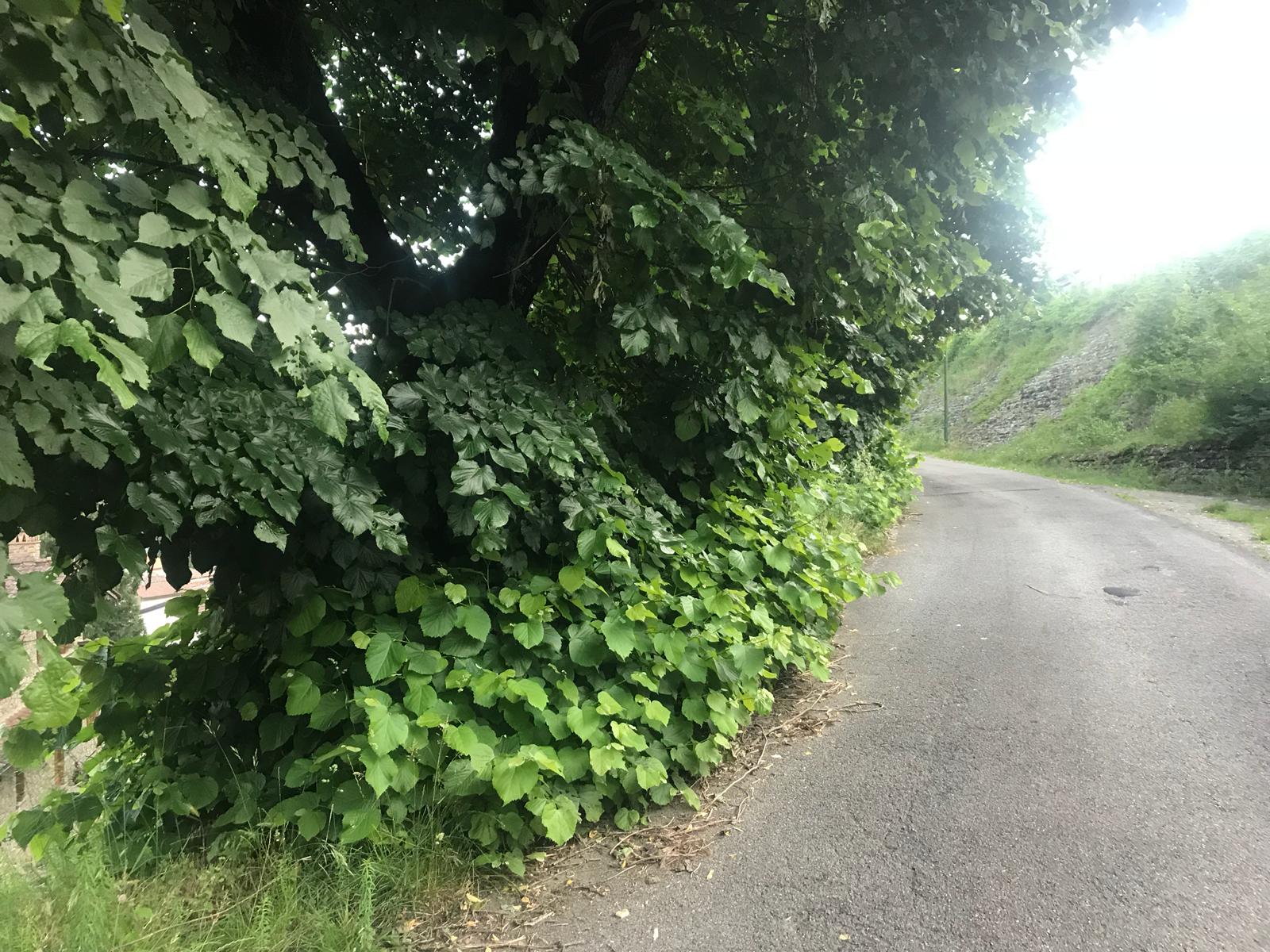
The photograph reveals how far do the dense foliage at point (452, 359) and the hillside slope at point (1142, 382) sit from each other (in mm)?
7224

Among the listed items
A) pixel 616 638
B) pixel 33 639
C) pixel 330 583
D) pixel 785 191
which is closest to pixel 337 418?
pixel 33 639

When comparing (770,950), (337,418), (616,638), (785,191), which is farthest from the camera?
(785,191)

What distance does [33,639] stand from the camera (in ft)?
5.16

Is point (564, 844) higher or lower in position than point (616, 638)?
lower

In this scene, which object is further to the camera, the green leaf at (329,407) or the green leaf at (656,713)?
the green leaf at (656,713)

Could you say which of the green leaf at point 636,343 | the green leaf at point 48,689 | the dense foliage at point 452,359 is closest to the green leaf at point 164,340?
the dense foliage at point 452,359

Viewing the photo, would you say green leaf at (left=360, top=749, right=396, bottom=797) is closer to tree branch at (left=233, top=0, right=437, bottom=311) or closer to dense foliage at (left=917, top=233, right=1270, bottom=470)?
tree branch at (left=233, top=0, right=437, bottom=311)

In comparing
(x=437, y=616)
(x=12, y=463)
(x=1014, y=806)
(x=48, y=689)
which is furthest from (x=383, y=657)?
(x=1014, y=806)

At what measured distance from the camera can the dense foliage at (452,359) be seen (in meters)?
1.75

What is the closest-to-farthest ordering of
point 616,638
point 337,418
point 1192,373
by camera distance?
1. point 337,418
2. point 616,638
3. point 1192,373

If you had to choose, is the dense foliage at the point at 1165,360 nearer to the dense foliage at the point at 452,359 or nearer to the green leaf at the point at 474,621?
the dense foliage at the point at 452,359

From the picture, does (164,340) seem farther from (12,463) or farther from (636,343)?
(636,343)

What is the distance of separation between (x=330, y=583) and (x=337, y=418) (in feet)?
4.03

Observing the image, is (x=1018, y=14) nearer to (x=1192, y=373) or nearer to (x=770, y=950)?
(x=770, y=950)
